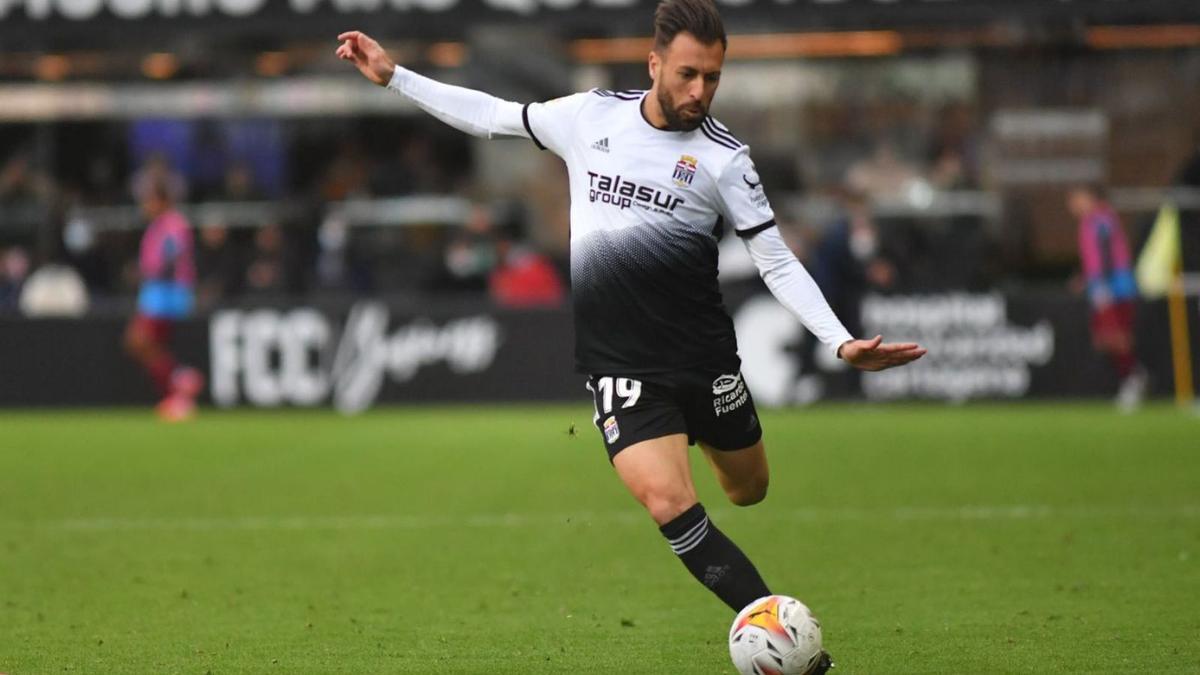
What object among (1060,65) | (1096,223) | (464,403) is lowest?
(464,403)

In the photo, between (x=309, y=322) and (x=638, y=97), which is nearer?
(x=638, y=97)

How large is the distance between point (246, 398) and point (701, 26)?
15354 mm

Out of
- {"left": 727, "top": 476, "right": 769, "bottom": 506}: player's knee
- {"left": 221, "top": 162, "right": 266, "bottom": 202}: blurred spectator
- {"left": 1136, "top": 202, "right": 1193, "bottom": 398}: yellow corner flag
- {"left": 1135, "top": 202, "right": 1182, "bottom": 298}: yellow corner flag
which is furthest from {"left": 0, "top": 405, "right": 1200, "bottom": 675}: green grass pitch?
{"left": 221, "top": 162, "right": 266, "bottom": 202}: blurred spectator

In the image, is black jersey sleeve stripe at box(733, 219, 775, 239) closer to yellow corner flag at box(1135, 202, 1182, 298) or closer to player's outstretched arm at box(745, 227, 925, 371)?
player's outstretched arm at box(745, 227, 925, 371)

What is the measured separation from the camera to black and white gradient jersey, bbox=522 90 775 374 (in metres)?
6.79

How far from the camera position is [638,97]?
702 centimetres

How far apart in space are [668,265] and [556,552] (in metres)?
3.84

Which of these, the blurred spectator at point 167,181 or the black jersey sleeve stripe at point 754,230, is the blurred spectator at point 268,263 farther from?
the black jersey sleeve stripe at point 754,230

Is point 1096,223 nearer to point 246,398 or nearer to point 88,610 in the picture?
point 246,398

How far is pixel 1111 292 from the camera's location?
2011 centimetres

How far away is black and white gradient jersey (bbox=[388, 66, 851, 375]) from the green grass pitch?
1243mm

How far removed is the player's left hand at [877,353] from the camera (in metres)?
6.42

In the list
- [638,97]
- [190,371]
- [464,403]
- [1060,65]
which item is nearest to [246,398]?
[190,371]

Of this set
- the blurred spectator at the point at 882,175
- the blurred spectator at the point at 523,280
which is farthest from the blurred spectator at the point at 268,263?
the blurred spectator at the point at 882,175
